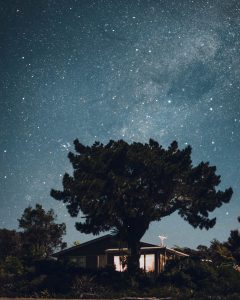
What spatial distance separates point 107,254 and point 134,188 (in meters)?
11.5

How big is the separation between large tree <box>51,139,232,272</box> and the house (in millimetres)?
7113

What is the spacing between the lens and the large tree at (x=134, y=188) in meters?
33.2

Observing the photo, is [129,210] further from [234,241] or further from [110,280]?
[234,241]

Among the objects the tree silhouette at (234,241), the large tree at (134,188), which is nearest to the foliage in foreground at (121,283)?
the large tree at (134,188)

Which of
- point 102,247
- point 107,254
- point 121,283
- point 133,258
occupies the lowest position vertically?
point 121,283

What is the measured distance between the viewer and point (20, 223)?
2189 inches

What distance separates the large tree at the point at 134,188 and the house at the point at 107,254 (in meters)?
7.11

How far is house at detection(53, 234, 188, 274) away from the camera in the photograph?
42.2m

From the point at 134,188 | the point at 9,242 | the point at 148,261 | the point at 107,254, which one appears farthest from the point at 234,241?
the point at 9,242

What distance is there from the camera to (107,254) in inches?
1666

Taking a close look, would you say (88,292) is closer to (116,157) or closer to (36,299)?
(36,299)

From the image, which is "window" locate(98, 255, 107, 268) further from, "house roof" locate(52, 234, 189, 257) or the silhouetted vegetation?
the silhouetted vegetation

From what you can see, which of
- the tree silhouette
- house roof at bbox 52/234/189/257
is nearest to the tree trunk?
house roof at bbox 52/234/189/257

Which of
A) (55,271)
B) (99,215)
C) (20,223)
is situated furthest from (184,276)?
(20,223)
